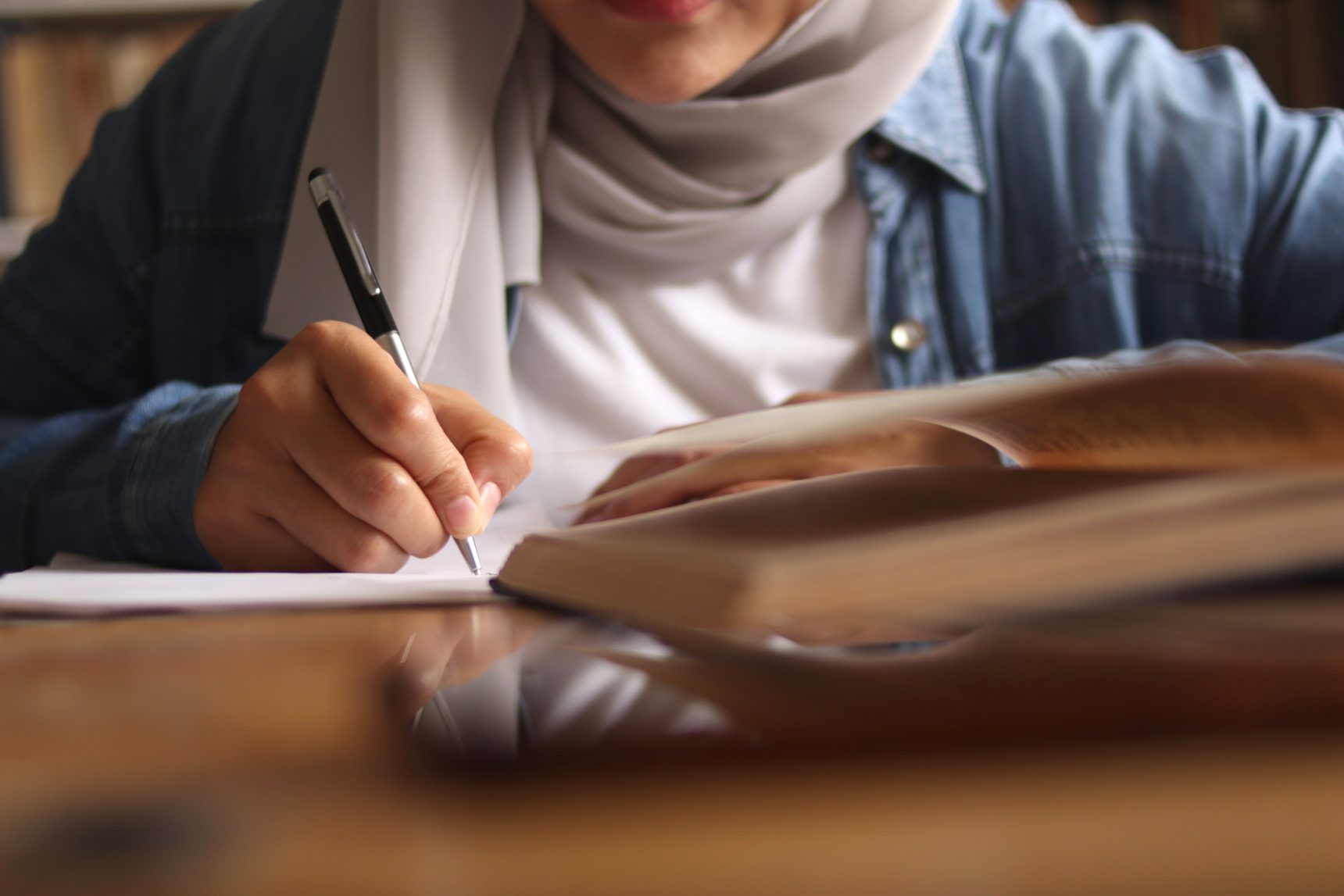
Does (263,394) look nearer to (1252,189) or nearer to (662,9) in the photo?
(662,9)

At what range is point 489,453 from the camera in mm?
461

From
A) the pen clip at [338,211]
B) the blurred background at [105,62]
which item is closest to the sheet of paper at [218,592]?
the pen clip at [338,211]

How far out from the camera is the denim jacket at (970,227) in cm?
87

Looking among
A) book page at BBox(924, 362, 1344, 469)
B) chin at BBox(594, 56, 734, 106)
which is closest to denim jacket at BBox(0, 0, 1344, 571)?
chin at BBox(594, 56, 734, 106)

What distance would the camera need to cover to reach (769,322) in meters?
0.93

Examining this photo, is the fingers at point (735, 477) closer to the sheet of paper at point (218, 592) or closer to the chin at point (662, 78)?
the sheet of paper at point (218, 592)

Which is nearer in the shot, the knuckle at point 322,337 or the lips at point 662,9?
the knuckle at point 322,337

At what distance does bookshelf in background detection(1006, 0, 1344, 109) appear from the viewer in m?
1.87

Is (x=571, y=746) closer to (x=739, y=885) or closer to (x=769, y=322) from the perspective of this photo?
(x=739, y=885)

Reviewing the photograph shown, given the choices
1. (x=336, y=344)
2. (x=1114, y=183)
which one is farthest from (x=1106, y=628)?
(x=1114, y=183)

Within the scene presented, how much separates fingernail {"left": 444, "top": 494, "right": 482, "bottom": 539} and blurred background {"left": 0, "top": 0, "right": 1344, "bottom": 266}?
179cm

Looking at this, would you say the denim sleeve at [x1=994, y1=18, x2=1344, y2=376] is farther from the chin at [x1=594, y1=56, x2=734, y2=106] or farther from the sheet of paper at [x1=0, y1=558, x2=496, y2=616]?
the sheet of paper at [x1=0, y1=558, x2=496, y2=616]

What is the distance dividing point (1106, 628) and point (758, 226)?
29.2 inches

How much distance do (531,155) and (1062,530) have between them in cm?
76
